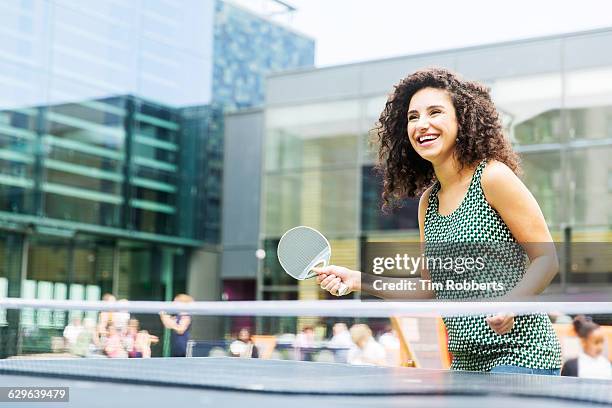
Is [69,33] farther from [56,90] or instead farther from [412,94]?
[412,94]

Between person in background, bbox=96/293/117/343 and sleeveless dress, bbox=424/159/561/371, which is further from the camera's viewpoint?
person in background, bbox=96/293/117/343

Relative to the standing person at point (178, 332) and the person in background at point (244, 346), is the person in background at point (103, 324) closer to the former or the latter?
the standing person at point (178, 332)

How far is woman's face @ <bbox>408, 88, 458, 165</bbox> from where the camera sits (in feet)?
9.15

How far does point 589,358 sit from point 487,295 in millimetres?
2381

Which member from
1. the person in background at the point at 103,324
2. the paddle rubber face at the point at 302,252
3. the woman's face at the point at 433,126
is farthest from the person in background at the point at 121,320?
the woman's face at the point at 433,126

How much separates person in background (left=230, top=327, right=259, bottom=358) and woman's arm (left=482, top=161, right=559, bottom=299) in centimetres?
133

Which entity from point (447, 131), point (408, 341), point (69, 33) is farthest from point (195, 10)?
point (447, 131)

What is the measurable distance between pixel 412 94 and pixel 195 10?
59.7 feet

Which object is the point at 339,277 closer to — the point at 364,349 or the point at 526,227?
the point at 526,227

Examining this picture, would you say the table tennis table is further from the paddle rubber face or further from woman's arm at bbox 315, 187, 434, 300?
the paddle rubber face

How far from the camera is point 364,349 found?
12.9 feet

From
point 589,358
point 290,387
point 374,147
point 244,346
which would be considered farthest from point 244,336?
point 374,147

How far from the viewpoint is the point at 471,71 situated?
16969mm

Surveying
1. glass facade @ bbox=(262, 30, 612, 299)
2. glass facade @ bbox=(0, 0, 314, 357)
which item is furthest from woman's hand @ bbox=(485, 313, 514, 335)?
glass facade @ bbox=(0, 0, 314, 357)
